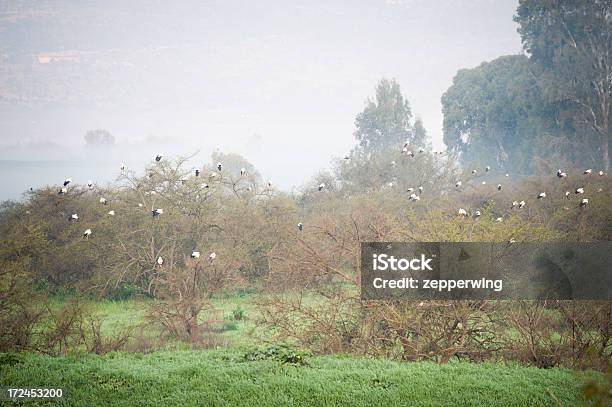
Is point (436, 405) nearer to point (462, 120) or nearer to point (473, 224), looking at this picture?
point (473, 224)

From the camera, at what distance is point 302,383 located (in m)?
8.75

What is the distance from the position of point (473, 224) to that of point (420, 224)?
3.59 ft

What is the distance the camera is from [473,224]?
39.8ft
